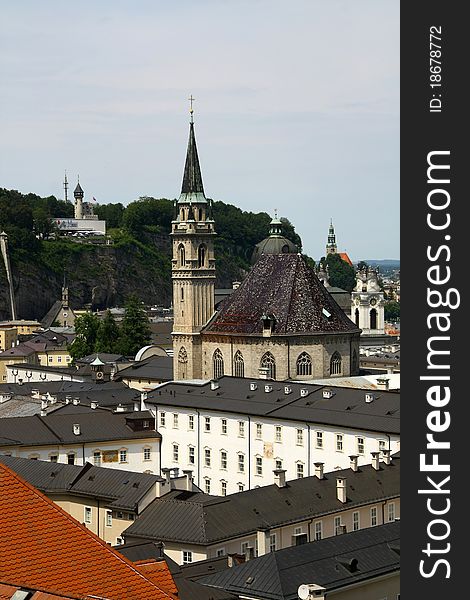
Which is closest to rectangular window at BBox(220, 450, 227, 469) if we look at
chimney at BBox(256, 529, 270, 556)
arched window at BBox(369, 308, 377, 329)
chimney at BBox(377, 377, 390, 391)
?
chimney at BBox(377, 377, 390, 391)

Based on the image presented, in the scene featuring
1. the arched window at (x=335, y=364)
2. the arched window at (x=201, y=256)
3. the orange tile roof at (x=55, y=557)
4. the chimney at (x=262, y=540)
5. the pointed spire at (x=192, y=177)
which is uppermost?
the pointed spire at (x=192, y=177)

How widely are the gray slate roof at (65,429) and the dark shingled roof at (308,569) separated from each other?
101 feet

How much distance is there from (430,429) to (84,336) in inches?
5120

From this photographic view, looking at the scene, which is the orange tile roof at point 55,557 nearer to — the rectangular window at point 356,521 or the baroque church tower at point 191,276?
the rectangular window at point 356,521

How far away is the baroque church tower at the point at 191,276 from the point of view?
101438 mm

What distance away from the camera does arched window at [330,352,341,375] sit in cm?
9694

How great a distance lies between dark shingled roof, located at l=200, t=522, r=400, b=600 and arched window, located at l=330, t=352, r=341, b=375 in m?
54.3

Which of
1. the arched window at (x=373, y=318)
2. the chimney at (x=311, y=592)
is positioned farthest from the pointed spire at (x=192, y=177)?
the chimney at (x=311, y=592)

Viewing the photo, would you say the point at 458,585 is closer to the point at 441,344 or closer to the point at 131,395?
the point at 441,344

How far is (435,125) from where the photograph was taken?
1525 centimetres

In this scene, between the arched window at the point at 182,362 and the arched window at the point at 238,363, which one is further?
the arched window at the point at 182,362

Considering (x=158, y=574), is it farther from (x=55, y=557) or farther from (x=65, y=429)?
(x=65, y=429)

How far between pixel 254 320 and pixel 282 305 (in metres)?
2.30

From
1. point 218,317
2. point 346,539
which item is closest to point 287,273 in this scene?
point 218,317
